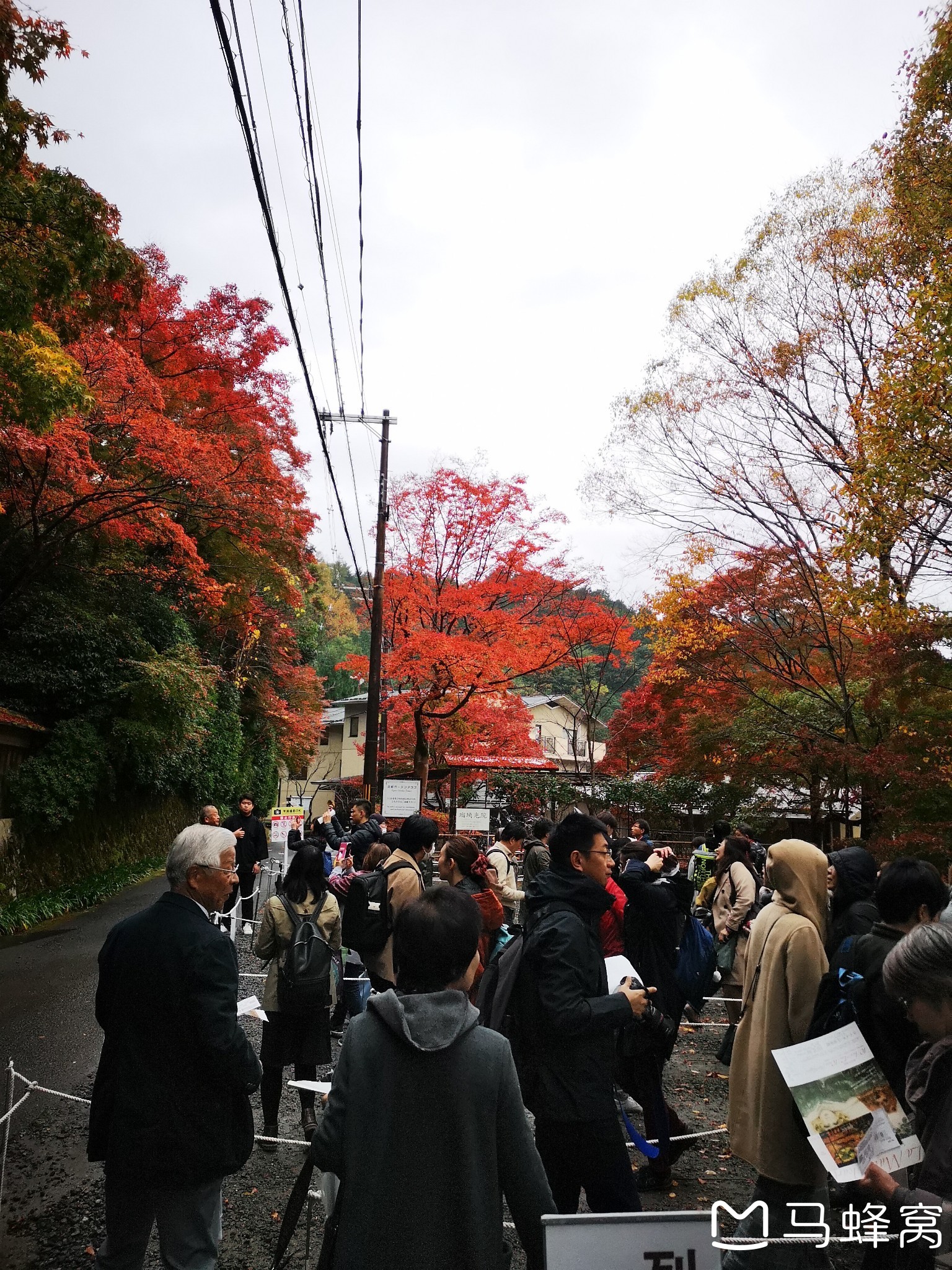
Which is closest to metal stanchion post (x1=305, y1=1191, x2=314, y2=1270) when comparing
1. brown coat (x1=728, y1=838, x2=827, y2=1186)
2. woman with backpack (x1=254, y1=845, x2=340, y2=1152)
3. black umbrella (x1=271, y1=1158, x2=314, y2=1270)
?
black umbrella (x1=271, y1=1158, x2=314, y2=1270)

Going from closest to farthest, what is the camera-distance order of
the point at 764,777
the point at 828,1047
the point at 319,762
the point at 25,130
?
the point at 828,1047
the point at 25,130
the point at 764,777
the point at 319,762

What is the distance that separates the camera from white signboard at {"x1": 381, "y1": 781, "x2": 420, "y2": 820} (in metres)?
16.5

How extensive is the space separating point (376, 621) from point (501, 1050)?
14.5 metres

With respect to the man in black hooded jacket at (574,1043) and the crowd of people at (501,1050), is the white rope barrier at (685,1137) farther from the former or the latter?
the man in black hooded jacket at (574,1043)

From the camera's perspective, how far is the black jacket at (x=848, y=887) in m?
4.27

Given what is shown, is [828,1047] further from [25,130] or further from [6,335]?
[6,335]

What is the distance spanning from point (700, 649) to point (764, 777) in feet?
11.8

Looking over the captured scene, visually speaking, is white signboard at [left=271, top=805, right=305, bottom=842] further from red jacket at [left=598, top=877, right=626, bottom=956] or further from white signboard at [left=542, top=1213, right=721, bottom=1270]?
white signboard at [left=542, top=1213, right=721, bottom=1270]

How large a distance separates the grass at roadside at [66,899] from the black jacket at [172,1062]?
1039cm

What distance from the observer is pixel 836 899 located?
452cm

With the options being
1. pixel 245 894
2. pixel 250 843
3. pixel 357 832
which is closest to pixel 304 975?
pixel 357 832

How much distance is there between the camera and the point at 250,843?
10.6 meters

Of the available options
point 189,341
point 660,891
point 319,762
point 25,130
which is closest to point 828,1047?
point 660,891

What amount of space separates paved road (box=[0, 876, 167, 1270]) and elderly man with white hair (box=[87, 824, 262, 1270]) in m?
1.42
